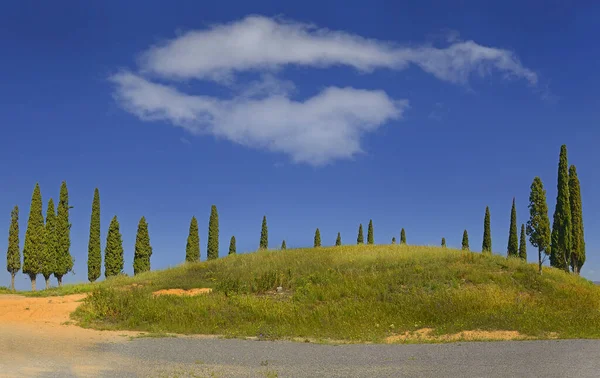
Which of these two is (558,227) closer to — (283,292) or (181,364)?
(283,292)

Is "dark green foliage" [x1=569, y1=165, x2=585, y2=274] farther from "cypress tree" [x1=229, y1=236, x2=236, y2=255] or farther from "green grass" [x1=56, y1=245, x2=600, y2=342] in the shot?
"cypress tree" [x1=229, y1=236, x2=236, y2=255]

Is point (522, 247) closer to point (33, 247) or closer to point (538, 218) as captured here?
point (538, 218)

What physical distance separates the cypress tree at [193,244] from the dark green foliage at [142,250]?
20.9ft

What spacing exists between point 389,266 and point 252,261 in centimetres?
962

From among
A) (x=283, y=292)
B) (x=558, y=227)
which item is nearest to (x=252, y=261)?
(x=283, y=292)

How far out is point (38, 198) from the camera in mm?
49750

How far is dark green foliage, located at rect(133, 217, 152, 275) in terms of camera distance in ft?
178

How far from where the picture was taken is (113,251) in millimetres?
50812

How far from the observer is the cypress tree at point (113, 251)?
165 ft

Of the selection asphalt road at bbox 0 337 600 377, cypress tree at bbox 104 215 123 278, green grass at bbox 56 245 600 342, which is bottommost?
asphalt road at bbox 0 337 600 377

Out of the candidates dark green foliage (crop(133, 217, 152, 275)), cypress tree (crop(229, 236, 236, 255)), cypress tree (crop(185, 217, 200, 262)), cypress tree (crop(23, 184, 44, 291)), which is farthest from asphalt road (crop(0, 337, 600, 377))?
cypress tree (crop(229, 236, 236, 255))

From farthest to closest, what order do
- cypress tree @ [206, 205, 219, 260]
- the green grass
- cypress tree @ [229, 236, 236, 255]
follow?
cypress tree @ [229, 236, 236, 255]
cypress tree @ [206, 205, 219, 260]
the green grass

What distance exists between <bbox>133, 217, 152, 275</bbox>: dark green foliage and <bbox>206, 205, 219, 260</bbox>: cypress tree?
37.7 feet

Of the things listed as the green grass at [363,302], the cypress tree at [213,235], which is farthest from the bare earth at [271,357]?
the cypress tree at [213,235]
